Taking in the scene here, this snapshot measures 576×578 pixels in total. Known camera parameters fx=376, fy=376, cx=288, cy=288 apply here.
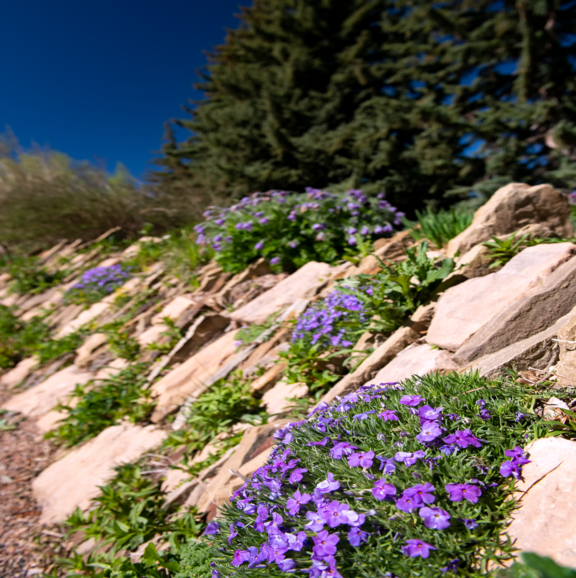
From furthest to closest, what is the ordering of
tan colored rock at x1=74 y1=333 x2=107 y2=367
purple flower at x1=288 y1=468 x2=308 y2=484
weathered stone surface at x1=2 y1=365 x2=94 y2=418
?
tan colored rock at x1=74 y1=333 x2=107 y2=367
weathered stone surface at x1=2 y1=365 x2=94 y2=418
purple flower at x1=288 y1=468 x2=308 y2=484

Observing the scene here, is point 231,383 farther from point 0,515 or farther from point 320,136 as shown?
point 320,136

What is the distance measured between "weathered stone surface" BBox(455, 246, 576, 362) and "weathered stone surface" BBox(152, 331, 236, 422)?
2.20m

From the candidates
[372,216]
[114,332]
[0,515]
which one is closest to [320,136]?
[372,216]

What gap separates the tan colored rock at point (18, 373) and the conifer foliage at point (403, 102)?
4.51 metres

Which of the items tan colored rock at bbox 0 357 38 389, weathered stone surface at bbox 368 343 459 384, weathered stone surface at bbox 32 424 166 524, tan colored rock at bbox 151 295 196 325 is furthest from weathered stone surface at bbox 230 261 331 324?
tan colored rock at bbox 0 357 38 389

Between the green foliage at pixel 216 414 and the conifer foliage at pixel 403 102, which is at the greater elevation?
the conifer foliage at pixel 403 102

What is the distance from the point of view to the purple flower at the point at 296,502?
3.60 feet

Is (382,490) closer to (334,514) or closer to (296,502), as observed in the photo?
(334,514)

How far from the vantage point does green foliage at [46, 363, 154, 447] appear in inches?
134

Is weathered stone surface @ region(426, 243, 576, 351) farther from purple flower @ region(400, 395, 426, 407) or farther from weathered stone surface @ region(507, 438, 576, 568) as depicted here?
weathered stone surface @ region(507, 438, 576, 568)

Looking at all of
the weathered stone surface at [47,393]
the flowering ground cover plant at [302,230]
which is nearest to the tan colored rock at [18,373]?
the weathered stone surface at [47,393]

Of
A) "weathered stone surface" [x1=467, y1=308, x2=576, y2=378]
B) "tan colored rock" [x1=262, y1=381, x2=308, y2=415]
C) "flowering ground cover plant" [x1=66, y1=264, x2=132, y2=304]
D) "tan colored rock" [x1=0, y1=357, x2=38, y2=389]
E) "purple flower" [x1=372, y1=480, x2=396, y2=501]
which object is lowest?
"weathered stone surface" [x1=467, y1=308, x2=576, y2=378]

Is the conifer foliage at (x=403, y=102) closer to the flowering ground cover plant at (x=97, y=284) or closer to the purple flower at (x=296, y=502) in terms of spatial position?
the flowering ground cover plant at (x=97, y=284)

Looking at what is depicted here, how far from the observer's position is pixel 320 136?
22.4ft
